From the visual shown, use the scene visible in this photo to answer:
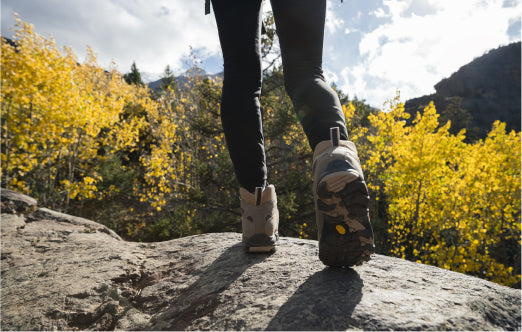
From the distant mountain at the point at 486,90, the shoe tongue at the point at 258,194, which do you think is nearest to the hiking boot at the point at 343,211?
the shoe tongue at the point at 258,194

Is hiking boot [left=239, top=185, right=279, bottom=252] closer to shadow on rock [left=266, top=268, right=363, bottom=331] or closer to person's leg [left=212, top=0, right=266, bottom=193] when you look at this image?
person's leg [left=212, top=0, right=266, bottom=193]

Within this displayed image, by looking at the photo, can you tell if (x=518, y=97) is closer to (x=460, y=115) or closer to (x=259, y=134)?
(x=460, y=115)

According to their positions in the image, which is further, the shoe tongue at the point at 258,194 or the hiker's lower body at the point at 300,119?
the shoe tongue at the point at 258,194

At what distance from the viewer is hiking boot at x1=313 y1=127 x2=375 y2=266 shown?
72cm

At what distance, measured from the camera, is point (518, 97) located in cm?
4162

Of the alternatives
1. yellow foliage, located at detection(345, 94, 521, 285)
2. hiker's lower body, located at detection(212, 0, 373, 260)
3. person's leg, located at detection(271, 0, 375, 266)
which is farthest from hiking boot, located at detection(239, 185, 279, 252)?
yellow foliage, located at detection(345, 94, 521, 285)

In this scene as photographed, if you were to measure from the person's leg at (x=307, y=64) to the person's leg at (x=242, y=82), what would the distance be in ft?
0.35

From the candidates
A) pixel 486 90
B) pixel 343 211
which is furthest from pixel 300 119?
pixel 486 90

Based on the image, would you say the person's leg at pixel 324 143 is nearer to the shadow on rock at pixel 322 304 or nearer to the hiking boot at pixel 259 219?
the shadow on rock at pixel 322 304

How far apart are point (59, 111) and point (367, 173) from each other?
602 cm

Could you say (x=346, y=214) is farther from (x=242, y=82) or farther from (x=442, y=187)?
(x=442, y=187)

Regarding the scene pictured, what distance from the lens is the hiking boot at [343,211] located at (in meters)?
0.72

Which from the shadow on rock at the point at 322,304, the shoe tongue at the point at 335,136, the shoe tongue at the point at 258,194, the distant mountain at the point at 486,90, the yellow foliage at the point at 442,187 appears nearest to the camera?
the shadow on rock at the point at 322,304

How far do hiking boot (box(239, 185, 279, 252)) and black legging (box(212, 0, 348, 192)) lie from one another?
0.15 feet
